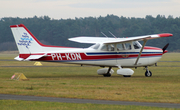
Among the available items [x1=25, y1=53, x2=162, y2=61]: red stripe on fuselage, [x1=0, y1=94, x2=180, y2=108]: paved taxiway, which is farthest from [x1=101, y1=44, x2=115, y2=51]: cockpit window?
[x1=0, y1=94, x2=180, y2=108]: paved taxiway

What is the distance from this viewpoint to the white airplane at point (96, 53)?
2153 cm

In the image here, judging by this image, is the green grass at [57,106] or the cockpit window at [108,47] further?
the cockpit window at [108,47]

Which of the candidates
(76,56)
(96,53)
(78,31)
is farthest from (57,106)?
(78,31)

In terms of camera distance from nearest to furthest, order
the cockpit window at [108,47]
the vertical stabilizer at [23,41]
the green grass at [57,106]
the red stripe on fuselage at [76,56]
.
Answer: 1. the green grass at [57,106]
2. the vertical stabilizer at [23,41]
3. the red stripe on fuselage at [76,56]
4. the cockpit window at [108,47]

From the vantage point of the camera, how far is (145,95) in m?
13.6

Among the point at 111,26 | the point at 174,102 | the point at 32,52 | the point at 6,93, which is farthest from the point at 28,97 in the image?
the point at 111,26

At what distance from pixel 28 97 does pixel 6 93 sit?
1.51 m

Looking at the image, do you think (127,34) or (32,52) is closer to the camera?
(32,52)

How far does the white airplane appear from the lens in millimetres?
21531

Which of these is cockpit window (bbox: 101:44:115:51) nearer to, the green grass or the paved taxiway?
the paved taxiway

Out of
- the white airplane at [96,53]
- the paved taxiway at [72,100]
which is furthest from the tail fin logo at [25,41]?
the paved taxiway at [72,100]

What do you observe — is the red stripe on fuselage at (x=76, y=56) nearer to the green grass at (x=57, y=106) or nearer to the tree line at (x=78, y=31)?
the green grass at (x=57, y=106)

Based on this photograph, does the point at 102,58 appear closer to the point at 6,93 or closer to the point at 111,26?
the point at 6,93

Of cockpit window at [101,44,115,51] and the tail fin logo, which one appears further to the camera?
cockpit window at [101,44,115,51]
